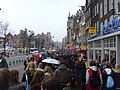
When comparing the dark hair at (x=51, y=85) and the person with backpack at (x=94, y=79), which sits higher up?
the dark hair at (x=51, y=85)

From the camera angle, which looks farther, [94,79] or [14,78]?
[94,79]

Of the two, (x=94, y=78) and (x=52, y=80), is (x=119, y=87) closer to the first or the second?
(x=94, y=78)

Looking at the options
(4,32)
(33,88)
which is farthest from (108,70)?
(4,32)

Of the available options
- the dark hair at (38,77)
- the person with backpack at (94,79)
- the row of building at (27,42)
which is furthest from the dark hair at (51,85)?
the row of building at (27,42)

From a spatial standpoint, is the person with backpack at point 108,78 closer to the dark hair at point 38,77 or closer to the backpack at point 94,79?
the backpack at point 94,79

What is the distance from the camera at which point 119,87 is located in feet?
33.7

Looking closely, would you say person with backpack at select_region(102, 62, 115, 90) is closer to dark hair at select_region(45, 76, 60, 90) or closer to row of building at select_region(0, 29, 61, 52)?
dark hair at select_region(45, 76, 60, 90)

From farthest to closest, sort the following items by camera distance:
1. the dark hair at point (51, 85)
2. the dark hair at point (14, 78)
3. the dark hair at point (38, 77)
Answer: the dark hair at point (38, 77)
the dark hair at point (14, 78)
the dark hair at point (51, 85)

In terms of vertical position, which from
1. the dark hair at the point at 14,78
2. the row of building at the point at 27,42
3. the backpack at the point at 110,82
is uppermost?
the row of building at the point at 27,42

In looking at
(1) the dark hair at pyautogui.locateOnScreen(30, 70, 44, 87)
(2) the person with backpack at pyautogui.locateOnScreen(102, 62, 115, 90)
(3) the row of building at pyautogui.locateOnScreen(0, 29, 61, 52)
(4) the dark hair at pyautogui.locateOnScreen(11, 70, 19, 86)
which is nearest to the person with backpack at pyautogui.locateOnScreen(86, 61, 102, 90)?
(2) the person with backpack at pyautogui.locateOnScreen(102, 62, 115, 90)

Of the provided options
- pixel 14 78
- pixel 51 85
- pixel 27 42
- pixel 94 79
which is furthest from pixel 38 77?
pixel 27 42

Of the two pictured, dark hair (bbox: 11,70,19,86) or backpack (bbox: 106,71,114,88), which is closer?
dark hair (bbox: 11,70,19,86)

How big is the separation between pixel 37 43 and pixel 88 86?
15881cm

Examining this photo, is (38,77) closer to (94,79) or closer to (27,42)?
(94,79)
